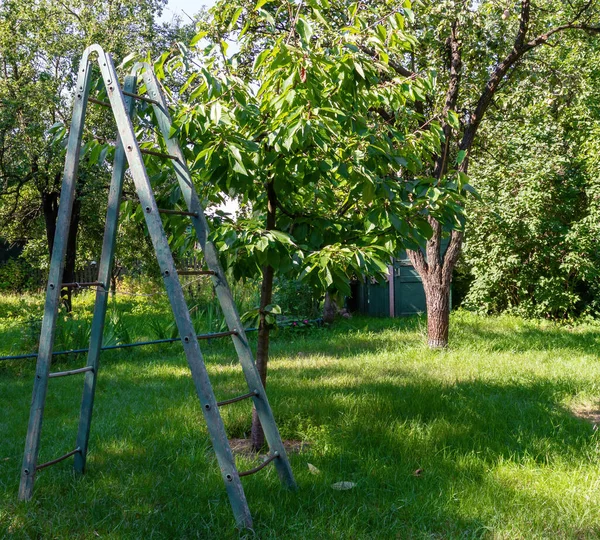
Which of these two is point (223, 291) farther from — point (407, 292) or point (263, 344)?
point (407, 292)

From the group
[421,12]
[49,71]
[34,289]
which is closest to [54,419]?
[421,12]

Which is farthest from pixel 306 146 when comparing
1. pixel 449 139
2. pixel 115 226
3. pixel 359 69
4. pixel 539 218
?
pixel 539 218

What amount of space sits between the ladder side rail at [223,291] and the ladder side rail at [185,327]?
0.81 feet

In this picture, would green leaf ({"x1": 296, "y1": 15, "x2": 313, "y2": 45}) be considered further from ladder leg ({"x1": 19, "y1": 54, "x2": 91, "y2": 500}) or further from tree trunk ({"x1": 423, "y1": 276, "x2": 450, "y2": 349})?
tree trunk ({"x1": 423, "y1": 276, "x2": 450, "y2": 349})

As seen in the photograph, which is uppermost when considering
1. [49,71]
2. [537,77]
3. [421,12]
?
[49,71]

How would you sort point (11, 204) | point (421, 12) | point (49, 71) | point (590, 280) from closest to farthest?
1. point (421, 12)
2. point (590, 280)
3. point (49, 71)
4. point (11, 204)

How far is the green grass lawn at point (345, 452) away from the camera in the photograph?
10.5ft

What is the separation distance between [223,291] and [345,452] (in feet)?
5.05

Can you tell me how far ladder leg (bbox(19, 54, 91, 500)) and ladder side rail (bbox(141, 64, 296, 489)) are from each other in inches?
17.6

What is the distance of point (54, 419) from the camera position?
17.9 feet

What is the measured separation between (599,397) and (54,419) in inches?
196

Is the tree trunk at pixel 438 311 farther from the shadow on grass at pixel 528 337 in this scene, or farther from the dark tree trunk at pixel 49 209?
the dark tree trunk at pixel 49 209

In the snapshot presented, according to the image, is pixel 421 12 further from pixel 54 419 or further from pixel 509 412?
pixel 54 419

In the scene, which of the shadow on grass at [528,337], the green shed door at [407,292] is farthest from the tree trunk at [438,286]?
the green shed door at [407,292]
